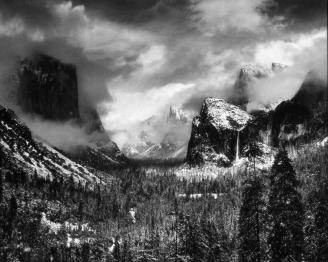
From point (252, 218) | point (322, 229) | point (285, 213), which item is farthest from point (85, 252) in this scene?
point (285, 213)

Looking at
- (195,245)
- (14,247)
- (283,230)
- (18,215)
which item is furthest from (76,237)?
(283,230)

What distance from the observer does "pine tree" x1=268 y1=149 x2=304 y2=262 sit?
42094 mm

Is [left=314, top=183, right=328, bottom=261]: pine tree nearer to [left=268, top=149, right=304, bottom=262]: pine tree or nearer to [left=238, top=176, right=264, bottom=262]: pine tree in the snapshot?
[left=238, top=176, right=264, bottom=262]: pine tree

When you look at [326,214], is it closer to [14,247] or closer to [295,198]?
[295,198]

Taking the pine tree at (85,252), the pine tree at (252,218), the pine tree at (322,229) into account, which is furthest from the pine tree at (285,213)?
the pine tree at (85,252)

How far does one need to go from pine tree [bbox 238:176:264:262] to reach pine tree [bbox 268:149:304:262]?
2.48 m

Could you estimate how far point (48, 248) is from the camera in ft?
526

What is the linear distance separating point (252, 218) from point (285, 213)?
453cm

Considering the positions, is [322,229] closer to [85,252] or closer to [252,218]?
[252,218]

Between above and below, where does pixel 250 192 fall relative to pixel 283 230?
above

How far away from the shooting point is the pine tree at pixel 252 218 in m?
45.3

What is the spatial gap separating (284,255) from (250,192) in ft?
21.3

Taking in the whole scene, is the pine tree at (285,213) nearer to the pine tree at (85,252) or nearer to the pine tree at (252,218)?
the pine tree at (252,218)

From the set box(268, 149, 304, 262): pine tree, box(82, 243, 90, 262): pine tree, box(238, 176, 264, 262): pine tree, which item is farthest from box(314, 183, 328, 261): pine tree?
box(82, 243, 90, 262): pine tree
